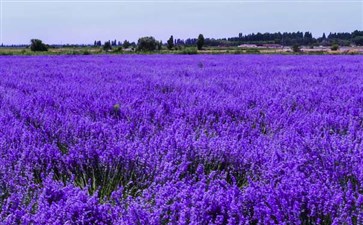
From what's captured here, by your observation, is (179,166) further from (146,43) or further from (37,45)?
(146,43)

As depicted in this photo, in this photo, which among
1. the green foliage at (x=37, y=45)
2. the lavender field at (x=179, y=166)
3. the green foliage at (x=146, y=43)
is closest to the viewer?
the lavender field at (x=179, y=166)

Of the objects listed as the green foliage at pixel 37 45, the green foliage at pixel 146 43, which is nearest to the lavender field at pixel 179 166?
the green foliage at pixel 37 45

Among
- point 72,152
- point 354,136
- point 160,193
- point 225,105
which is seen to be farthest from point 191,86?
point 160,193

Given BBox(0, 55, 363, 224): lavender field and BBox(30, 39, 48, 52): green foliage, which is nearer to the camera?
BBox(0, 55, 363, 224): lavender field

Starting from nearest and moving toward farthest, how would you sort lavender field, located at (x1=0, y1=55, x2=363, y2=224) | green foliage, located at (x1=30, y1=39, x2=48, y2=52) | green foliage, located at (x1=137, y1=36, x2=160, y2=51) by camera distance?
1. lavender field, located at (x1=0, y1=55, x2=363, y2=224)
2. green foliage, located at (x1=30, y1=39, x2=48, y2=52)
3. green foliage, located at (x1=137, y1=36, x2=160, y2=51)

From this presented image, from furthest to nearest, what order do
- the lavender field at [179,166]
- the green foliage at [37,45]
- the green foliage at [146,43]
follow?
the green foliage at [146,43], the green foliage at [37,45], the lavender field at [179,166]

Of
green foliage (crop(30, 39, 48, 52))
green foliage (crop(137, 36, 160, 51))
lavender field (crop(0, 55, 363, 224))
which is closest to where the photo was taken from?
lavender field (crop(0, 55, 363, 224))

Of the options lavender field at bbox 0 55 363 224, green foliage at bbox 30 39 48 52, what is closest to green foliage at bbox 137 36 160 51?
green foliage at bbox 30 39 48 52

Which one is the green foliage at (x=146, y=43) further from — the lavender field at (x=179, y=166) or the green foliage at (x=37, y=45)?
the lavender field at (x=179, y=166)

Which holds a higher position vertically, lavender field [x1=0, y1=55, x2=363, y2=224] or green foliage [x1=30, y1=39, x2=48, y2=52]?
green foliage [x1=30, y1=39, x2=48, y2=52]

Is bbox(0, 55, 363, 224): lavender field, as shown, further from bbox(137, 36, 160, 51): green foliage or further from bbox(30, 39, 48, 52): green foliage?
bbox(137, 36, 160, 51): green foliage

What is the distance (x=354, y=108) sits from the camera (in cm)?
344

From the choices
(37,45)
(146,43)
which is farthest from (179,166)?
(146,43)

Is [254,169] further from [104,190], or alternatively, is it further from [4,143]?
[4,143]
